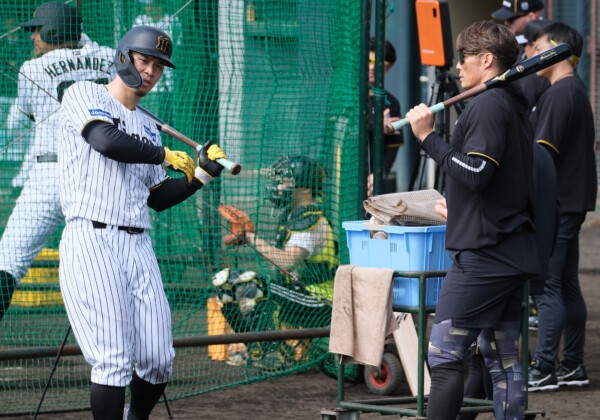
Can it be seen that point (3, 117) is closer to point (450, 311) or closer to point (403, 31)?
point (450, 311)

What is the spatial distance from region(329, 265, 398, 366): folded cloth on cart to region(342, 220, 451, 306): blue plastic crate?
117mm

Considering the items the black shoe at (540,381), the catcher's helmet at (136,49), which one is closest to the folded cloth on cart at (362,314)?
the catcher's helmet at (136,49)

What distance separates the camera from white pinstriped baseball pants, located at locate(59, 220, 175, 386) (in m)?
4.58

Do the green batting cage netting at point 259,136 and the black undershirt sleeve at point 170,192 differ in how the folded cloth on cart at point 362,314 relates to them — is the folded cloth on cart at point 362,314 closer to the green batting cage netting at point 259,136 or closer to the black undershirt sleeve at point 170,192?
the black undershirt sleeve at point 170,192

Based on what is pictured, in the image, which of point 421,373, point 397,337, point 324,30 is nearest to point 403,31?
point 324,30

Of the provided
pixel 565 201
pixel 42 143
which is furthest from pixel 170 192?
pixel 565 201

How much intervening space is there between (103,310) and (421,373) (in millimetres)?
1416

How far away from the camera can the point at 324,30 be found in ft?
22.6

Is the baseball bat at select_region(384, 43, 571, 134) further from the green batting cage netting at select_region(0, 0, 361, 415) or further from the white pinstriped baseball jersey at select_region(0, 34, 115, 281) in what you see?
the white pinstriped baseball jersey at select_region(0, 34, 115, 281)

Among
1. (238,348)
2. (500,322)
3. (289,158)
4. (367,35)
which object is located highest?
(367,35)

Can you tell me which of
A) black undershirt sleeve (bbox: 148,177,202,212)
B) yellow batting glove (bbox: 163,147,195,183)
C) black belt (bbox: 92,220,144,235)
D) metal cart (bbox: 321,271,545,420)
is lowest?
metal cart (bbox: 321,271,545,420)

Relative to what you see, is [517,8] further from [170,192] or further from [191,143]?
[170,192]

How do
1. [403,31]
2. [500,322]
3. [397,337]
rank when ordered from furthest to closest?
[403,31]
[397,337]
[500,322]

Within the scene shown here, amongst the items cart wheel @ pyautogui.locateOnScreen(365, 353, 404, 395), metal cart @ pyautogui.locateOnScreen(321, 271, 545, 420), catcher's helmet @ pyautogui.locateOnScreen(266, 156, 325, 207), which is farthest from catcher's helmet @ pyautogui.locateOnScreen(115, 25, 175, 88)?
cart wheel @ pyautogui.locateOnScreen(365, 353, 404, 395)
